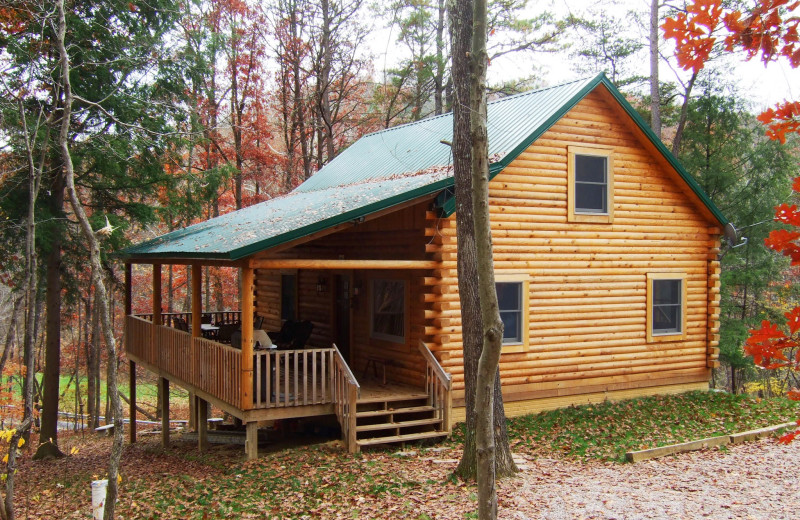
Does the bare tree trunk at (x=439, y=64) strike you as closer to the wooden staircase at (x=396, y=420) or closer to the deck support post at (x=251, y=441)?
the wooden staircase at (x=396, y=420)

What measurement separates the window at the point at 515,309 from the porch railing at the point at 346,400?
3.52m

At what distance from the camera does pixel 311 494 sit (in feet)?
27.6

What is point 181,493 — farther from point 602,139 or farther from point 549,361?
point 602,139

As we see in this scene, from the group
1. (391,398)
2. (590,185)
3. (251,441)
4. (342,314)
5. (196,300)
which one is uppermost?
(590,185)

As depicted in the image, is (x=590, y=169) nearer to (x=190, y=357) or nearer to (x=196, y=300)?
(x=196, y=300)

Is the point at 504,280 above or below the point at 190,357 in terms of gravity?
above

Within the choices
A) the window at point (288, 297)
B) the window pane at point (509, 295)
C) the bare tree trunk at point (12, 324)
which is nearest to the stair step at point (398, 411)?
the window pane at point (509, 295)

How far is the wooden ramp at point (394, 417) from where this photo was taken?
34.6ft

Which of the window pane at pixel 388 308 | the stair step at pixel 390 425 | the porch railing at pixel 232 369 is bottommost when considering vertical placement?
the stair step at pixel 390 425

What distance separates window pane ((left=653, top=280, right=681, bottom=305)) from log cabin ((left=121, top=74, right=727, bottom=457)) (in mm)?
32

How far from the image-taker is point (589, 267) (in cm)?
1342

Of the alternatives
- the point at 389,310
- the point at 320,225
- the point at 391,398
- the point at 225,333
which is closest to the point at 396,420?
the point at 391,398

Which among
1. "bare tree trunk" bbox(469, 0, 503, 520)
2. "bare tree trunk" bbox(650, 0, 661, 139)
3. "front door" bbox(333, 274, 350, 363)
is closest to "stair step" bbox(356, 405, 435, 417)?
"front door" bbox(333, 274, 350, 363)

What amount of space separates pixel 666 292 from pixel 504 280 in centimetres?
452
